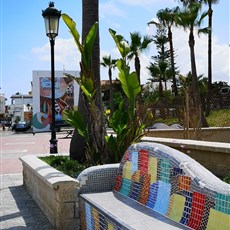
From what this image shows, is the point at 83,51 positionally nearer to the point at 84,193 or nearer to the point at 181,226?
the point at 84,193

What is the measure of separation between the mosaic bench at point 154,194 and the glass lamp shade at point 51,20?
18.2 ft

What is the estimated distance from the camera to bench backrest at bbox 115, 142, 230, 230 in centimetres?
289

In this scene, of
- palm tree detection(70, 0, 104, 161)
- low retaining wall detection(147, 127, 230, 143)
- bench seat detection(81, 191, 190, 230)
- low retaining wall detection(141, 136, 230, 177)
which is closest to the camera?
bench seat detection(81, 191, 190, 230)

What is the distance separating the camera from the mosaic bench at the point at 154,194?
9.80 ft

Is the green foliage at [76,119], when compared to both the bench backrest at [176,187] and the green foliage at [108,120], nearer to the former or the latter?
the green foliage at [108,120]

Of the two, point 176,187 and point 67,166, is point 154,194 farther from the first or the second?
point 67,166

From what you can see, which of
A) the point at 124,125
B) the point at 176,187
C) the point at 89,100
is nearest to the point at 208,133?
the point at 124,125

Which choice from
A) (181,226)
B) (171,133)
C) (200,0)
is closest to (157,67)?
(200,0)

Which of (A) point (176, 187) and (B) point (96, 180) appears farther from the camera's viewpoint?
(B) point (96, 180)

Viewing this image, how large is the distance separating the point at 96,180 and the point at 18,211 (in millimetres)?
2103

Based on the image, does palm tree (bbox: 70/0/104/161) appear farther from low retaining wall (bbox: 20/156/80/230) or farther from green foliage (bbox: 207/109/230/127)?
green foliage (bbox: 207/109/230/127)

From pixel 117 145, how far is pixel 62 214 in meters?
1.79

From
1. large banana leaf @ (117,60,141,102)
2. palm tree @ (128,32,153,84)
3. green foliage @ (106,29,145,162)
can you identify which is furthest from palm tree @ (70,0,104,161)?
palm tree @ (128,32,153,84)

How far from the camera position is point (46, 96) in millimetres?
49906
